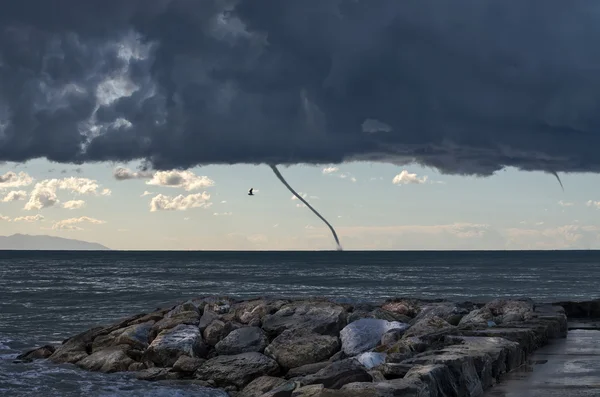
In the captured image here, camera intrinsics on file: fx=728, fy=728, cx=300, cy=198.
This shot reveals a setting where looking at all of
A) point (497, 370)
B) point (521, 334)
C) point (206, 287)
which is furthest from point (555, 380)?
point (206, 287)

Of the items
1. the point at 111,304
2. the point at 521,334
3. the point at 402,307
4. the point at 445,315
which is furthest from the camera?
the point at 111,304

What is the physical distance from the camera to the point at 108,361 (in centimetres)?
1723

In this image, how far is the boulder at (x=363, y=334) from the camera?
15711mm

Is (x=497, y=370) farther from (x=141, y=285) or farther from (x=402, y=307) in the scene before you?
(x=141, y=285)

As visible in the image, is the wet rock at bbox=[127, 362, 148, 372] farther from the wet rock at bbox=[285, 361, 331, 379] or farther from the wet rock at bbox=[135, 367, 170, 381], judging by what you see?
the wet rock at bbox=[285, 361, 331, 379]

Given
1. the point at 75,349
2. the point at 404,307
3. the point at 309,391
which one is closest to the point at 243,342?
the point at 75,349

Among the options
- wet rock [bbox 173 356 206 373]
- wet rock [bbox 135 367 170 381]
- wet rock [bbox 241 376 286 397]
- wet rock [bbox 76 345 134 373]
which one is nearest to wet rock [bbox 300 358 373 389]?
wet rock [bbox 241 376 286 397]

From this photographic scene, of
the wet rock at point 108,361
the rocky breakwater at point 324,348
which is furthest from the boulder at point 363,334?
the wet rock at point 108,361

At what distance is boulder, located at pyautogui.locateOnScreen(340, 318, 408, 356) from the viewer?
15711 millimetres

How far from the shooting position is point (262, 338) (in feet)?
56.0

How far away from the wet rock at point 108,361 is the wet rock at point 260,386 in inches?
183

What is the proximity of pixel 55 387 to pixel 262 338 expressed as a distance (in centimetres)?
467

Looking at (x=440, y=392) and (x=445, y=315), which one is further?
(x=445, y=315)

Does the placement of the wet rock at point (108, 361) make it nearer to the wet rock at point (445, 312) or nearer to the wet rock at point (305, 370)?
the wet rock at point (305, 370)
